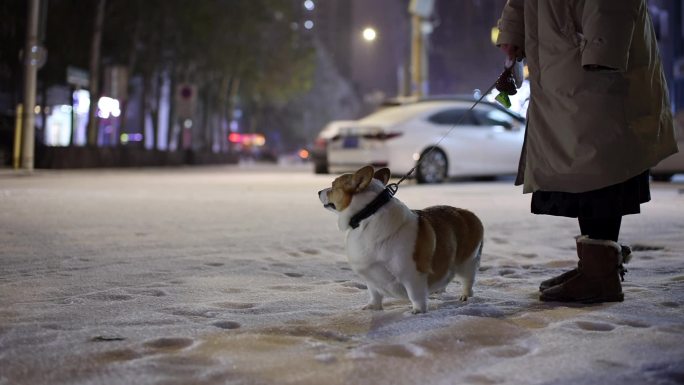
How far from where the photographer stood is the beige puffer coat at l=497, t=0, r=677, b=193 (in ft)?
11.6

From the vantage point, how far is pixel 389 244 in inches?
135

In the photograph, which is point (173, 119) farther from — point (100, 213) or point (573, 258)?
point (573, 258)

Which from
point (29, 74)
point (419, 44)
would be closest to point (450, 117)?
point (419, 44)

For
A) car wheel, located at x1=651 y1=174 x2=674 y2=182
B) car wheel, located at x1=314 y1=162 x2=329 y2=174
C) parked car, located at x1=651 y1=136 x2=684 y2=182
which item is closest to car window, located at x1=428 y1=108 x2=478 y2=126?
parked car, located at x1=651 y1=136 x2=684 y2=182

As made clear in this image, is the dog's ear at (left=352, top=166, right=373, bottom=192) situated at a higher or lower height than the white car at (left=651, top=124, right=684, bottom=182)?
lower

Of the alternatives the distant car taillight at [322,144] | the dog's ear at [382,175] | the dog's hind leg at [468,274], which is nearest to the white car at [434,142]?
the distant car taillight at [322,144]

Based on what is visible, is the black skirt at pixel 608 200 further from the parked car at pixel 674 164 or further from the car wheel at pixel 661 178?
the car wheel at pixel 661 178

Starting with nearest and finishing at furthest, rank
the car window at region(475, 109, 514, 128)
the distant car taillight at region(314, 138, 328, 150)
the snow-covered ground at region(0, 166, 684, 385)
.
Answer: the snow-covered ground at region(0, 166, 684, 385) → the car window at region(475, 109, 514, 128) → the distant car taillight at region(314, 138, 328, 150)

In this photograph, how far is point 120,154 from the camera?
28.2 meters

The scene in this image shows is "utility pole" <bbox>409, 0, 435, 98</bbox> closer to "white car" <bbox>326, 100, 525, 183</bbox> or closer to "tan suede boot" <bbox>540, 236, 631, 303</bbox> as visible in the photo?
"white car" <bbox>326, 100, 525, 183</bbox>

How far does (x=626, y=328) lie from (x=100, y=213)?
6639 millimetres

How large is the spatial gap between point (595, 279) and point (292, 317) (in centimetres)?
141

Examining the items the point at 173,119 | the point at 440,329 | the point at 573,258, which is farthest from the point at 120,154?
the point at 440,329

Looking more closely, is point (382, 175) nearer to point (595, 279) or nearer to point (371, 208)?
point (371, 208)
